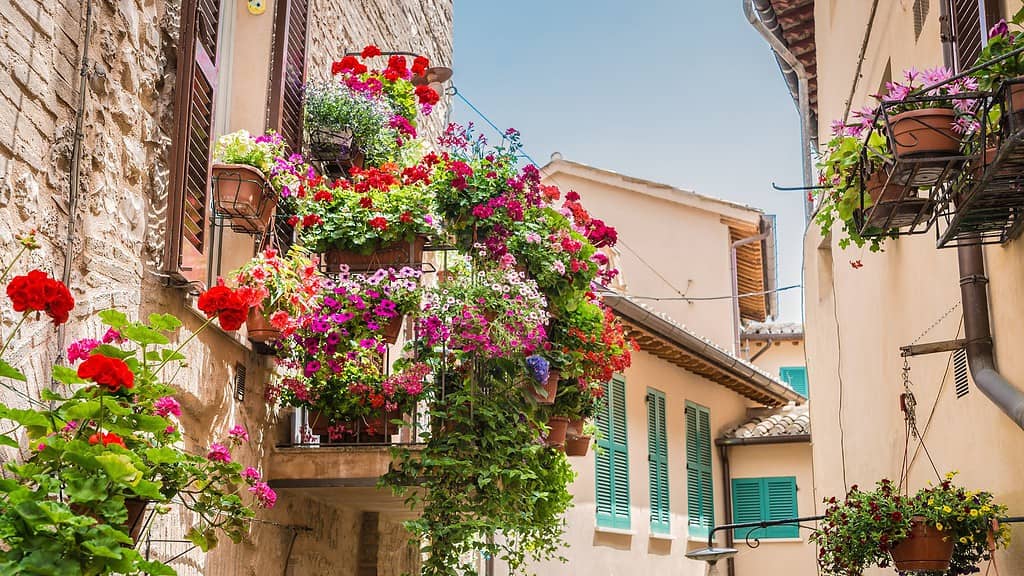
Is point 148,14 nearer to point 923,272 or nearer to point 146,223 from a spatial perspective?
point 146,223

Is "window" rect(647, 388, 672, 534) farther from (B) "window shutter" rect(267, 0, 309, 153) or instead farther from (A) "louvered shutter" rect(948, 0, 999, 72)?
(A) "louvered shutter" rect(948, 0, 999, 72)

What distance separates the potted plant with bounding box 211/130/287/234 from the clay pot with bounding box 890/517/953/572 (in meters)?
3.79

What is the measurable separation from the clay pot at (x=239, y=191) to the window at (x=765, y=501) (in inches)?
469

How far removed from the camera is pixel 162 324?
3.92m

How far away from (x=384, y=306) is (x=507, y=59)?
23.3 meters

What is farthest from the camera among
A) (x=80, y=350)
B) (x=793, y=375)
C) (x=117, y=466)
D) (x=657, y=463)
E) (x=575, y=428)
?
(x=793, y=375)

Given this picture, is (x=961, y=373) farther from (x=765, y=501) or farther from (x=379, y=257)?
(x=765, y=501)

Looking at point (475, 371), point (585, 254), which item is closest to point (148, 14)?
point (475, 371)

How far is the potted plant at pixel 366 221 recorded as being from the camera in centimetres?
731

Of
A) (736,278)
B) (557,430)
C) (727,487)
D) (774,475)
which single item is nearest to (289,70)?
(557,430)

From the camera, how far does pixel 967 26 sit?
19.9ft

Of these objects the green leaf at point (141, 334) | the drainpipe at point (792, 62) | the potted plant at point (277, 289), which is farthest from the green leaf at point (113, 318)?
the drainpipe at point (792, 62)

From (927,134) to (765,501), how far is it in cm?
1295

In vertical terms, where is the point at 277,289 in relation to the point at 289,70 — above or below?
below
